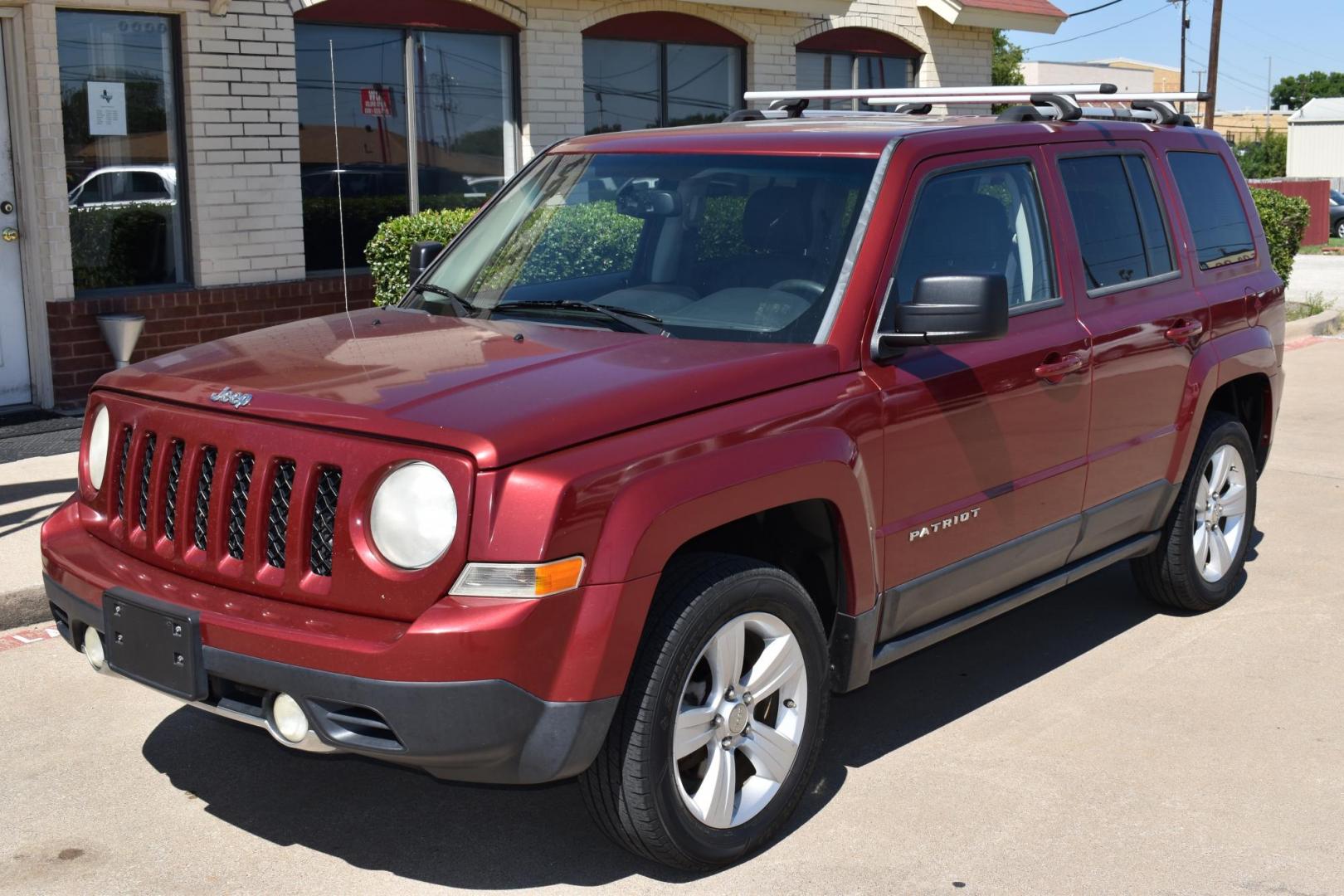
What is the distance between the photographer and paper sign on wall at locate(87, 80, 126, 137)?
1048 cm

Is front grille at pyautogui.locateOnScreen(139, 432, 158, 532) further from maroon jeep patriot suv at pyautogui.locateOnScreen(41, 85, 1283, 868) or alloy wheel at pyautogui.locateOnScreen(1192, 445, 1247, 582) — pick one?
alloy wheel at pyautogui.locateOnScreen(1192, 445, 1247, 582)

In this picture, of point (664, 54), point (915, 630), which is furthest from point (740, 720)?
point (664, 54)

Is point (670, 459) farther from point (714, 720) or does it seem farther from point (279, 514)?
point (279, 514)

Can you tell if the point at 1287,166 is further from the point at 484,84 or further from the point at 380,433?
the point at 380,433

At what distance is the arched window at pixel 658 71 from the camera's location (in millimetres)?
14375

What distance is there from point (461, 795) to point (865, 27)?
14.3 m

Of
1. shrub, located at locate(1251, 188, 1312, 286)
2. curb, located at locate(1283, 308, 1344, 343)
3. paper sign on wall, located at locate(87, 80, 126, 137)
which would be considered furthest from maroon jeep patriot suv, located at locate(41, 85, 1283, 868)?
shrub, located at locate(1251, 188, 1312, 286)

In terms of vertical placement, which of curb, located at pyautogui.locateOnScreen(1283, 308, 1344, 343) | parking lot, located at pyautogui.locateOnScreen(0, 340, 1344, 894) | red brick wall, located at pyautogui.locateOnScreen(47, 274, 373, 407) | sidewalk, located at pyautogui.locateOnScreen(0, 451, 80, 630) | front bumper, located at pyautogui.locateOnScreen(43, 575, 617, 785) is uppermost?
red brick wall, located at pyautogui.locateOnScreen(47, 274, 373, 407)

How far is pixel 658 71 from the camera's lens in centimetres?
1506

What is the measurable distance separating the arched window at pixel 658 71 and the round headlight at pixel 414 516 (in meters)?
11.0

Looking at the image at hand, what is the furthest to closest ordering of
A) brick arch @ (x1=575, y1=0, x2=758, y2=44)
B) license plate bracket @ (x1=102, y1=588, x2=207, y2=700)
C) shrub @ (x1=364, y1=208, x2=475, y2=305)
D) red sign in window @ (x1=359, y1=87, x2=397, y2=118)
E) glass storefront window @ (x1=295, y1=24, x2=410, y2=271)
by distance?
brick arch @ (x1=575, y1=0, x2=758, y2=44)
red sign in window @ (x1=359, y1=87, x2=397, y2=118)
glass storefront window @ (x1=295, y1=24, x2=410, y2=271)
shrub @ (x1=364, y1=208, x2=475, y2=305)
license plate bracket @ (x1=102, y1=588, x2=207, y2=700)

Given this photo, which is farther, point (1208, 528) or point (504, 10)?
point (504, 10)

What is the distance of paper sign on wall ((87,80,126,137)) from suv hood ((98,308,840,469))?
21.5 feet

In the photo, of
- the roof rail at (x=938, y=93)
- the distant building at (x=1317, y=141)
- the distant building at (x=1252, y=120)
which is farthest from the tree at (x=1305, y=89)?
the roof rail at (x=938, y=93)
